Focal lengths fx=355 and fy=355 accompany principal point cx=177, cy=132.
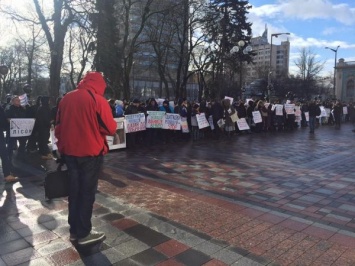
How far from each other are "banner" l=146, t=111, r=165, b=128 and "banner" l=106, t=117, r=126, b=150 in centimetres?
172

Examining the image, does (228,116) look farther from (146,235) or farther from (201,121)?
(146,235)

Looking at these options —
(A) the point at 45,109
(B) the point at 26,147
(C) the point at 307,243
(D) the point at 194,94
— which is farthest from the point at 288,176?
(D) the point at 194,94

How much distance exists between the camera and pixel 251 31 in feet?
123

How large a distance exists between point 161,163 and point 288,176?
10.7 ft

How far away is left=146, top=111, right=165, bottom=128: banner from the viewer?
44.2ft

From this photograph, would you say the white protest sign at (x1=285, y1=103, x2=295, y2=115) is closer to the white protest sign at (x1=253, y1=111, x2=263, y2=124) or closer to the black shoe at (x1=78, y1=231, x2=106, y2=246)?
the white protest sign at (x1=253, y1=111, x2=263, y2=124)

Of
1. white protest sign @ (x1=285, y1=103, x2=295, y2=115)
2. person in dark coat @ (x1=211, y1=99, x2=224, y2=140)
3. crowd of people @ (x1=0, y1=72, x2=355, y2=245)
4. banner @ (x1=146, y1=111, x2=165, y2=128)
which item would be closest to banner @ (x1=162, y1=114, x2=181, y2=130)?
banner @ (x1=146, y1=111, x2=165, y2=128)

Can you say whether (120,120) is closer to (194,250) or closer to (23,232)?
(23,232)

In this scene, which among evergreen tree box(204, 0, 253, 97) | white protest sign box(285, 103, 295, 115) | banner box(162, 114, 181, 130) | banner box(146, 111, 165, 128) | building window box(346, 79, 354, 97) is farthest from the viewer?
building window box(346, 79, 354, 97)

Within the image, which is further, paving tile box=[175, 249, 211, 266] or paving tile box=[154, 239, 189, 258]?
paving tile box=[154, 239, 189, 258]

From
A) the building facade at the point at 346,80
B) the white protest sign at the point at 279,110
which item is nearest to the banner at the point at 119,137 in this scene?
the white protest sign at the point at 279,110

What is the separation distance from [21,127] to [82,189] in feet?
21.8

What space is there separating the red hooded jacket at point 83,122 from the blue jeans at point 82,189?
0.40 feet

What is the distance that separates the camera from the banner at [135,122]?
1258 cm
